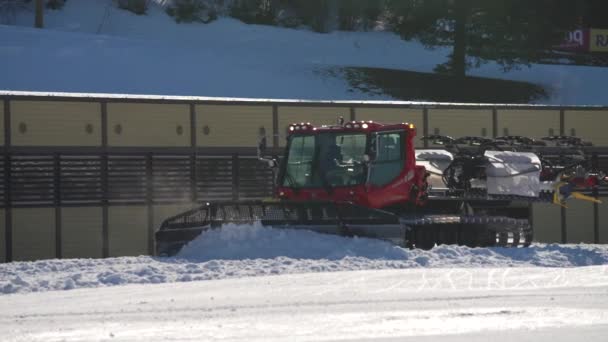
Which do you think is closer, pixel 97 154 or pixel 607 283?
pixel 607 283

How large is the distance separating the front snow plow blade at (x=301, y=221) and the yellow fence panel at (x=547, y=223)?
31.4ft

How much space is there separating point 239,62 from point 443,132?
2076 centimetres

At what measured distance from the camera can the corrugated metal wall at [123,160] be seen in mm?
22094

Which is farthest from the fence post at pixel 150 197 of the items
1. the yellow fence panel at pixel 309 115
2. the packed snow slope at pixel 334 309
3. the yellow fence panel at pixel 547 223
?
the packed snow slope at pixel 334 309

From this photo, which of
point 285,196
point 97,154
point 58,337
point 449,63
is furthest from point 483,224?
point 449,63

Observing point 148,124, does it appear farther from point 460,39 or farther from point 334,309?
point 460,39

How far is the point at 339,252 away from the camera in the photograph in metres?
15.8

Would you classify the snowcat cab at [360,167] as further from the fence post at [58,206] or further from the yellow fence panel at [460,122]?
the yellow fence panel at [460,122]

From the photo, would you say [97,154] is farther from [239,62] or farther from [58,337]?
[239,62]

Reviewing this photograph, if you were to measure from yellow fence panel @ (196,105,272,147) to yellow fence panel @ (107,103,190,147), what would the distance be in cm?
31

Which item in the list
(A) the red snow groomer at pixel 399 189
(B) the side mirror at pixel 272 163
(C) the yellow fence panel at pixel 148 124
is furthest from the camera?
(C) the yellow fence panel at pixel 148 124

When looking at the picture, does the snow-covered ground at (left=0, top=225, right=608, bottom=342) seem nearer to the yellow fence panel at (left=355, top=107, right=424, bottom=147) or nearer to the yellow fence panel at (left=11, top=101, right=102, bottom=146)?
the yellow fence panel at (left=11, top=101, right=102, bottom=146)

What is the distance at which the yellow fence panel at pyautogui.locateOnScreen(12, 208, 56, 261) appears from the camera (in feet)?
72.4

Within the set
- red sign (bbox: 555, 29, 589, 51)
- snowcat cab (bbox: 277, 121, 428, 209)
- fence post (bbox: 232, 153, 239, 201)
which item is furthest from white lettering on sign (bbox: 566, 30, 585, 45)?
snowcat cab (bbox: 277, 121, 428, 209)
